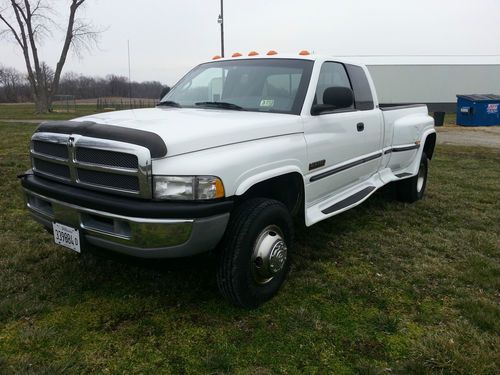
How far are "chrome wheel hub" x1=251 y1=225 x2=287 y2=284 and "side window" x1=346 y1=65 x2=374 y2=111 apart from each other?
82.4 inches

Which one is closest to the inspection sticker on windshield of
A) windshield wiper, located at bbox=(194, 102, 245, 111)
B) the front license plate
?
windshield wiper, located at bbox=(194, 102, 245, 111)

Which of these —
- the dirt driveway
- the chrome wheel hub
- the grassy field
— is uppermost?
the chrome wheel hub

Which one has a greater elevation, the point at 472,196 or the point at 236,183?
the point at 236,183

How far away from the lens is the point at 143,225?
255 centimetres

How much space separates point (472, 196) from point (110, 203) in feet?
18.8

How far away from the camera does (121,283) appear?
3.45 metres

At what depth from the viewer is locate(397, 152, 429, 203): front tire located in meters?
5.94

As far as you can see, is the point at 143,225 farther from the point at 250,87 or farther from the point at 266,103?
the point at 250,87

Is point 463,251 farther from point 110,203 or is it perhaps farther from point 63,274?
point 63,274

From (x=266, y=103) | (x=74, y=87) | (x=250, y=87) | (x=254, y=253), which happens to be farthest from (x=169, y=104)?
(x=74, y=87)

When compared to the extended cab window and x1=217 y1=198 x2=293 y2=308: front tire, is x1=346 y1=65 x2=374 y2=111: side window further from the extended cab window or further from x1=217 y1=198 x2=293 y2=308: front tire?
x1=217 y1=198 x2=293 y2=308: front tire

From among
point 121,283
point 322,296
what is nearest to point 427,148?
point 322,296

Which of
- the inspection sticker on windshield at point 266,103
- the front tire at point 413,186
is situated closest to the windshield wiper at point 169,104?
the inspection sticker on windshield at point 266,103

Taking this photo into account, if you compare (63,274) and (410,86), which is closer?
(63,274)
